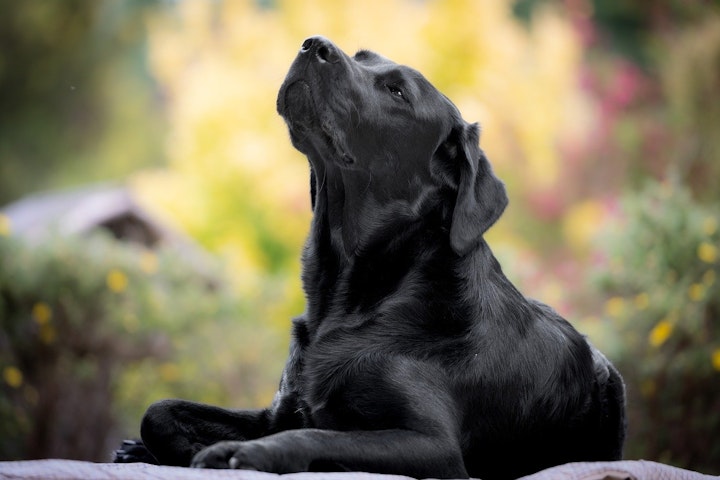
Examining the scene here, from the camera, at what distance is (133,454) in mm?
2861

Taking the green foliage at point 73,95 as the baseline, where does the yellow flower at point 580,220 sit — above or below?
below

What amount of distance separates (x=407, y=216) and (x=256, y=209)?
10.9 meters

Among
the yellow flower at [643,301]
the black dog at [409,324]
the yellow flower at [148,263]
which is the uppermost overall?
the yellow flower at [148,263]

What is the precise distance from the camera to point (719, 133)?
13.6 metres

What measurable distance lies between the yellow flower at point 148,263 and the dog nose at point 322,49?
173 inches

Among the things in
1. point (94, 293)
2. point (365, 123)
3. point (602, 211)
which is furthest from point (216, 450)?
point (602, 211)

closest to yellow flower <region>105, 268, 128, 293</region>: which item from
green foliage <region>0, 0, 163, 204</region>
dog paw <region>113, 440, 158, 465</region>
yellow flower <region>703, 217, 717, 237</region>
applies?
dog paw <region>113, 440, 158, 465</region>

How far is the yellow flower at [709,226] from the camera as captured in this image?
541 centimetres

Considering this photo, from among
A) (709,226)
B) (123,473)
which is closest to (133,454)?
(123,473)

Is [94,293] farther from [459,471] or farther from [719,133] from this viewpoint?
[719,133]

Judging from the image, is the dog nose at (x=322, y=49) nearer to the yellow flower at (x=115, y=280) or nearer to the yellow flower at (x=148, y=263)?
the yellow flower at (x=115, y=280)

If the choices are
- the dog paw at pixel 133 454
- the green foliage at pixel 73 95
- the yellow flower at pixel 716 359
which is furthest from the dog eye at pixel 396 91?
the green foliage at pixel 73 95

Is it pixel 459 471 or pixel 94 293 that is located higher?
pixel 94 293

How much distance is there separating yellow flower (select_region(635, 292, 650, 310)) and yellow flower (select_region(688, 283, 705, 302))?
0.30 m
